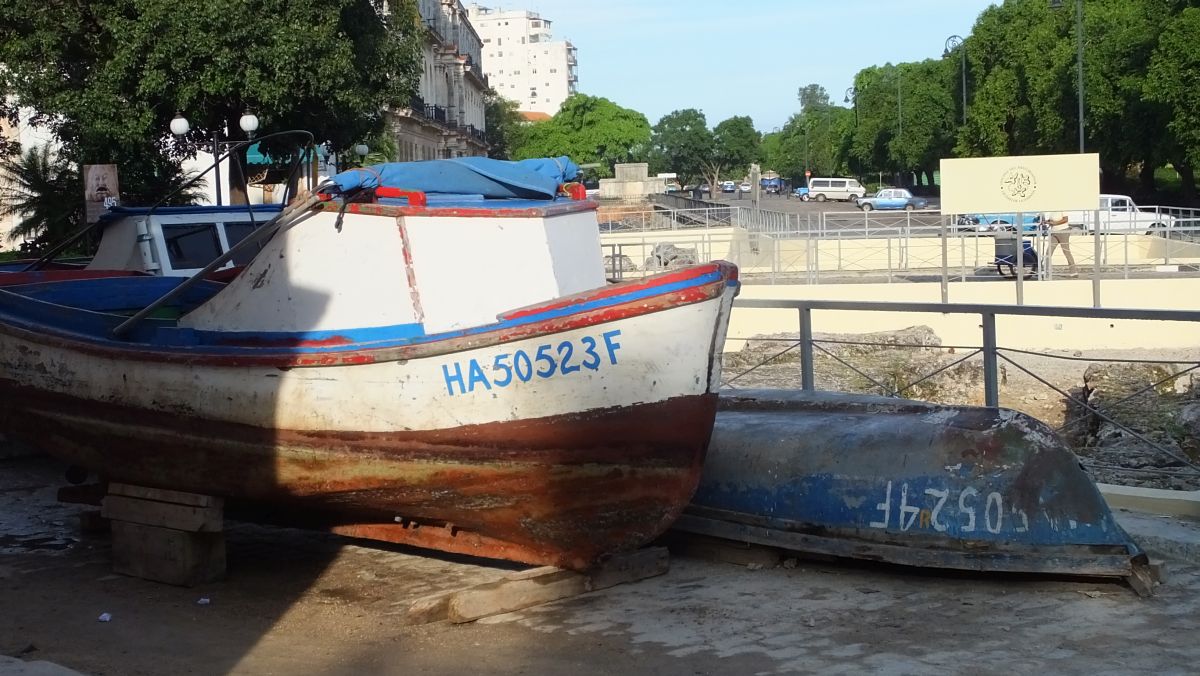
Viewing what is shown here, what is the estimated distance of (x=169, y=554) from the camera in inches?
289

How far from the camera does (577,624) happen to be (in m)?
6.32

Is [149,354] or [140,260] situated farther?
[140,260]

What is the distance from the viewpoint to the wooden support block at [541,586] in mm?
6391

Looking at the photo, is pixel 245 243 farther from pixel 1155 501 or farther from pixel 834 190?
pixel 834 190

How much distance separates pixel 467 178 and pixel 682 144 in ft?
421

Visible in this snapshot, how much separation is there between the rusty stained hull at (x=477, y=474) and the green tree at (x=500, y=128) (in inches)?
3497

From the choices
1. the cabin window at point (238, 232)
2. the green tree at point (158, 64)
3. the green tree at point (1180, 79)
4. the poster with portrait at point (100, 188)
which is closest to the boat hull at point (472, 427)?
the cabin window at point (238, 232)

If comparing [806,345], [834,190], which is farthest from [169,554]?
[834,190]

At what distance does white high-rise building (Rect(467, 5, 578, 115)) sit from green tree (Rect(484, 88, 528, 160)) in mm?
74129

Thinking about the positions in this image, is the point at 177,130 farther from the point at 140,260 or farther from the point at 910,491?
the point at 910,491

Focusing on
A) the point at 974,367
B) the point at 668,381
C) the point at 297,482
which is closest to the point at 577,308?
the point at 668,381

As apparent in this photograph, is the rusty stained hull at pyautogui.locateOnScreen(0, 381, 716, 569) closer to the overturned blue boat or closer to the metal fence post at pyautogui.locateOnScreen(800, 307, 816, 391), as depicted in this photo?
the overturned blue boat

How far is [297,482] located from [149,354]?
1189 mm

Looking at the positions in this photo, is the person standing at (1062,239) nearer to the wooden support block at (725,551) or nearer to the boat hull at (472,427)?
the wooden support block at (725,551)
